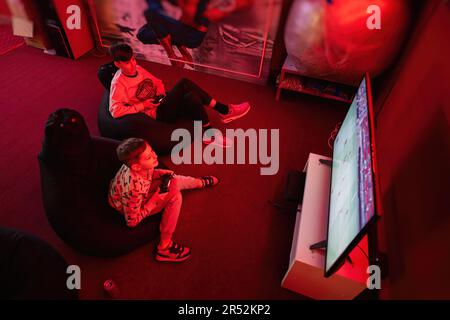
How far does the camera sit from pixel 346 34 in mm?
2174

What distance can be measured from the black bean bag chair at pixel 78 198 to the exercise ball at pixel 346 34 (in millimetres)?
1872

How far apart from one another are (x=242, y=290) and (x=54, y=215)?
1.27 meters

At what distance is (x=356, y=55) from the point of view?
2295 mm

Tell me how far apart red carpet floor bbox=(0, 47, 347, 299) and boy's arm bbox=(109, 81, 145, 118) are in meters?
0.60

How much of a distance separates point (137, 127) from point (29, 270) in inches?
47.7

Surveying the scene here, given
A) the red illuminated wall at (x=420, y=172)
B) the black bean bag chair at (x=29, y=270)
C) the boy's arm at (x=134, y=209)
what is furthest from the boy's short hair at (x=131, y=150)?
the red illuminated wall at (x=420, y=172)

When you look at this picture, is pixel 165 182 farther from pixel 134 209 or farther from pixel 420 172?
pixel 420 172

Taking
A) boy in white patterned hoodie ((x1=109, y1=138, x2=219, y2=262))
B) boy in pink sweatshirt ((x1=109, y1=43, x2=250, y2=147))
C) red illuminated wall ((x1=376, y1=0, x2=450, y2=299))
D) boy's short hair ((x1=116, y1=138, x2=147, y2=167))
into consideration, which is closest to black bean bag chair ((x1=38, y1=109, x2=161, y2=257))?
boy in white patterned hoodie ((x1=109, y1=138, x2=219, y2=262))

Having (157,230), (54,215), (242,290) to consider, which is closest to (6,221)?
(54,215)

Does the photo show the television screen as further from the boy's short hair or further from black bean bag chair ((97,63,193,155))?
black bean bag chair ((97,63,193,155))

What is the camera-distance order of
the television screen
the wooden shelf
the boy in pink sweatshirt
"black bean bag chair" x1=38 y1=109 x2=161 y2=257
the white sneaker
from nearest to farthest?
the television screen, "black bean bag chair" x1=38 y1=109 x2=161 y2=257, the boy in pink sweatshirt, the white sneaker, the wooden shelf

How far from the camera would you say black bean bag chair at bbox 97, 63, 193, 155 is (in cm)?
227

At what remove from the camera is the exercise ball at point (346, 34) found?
2.11m

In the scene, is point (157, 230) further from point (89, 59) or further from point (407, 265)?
point (89, 59)
